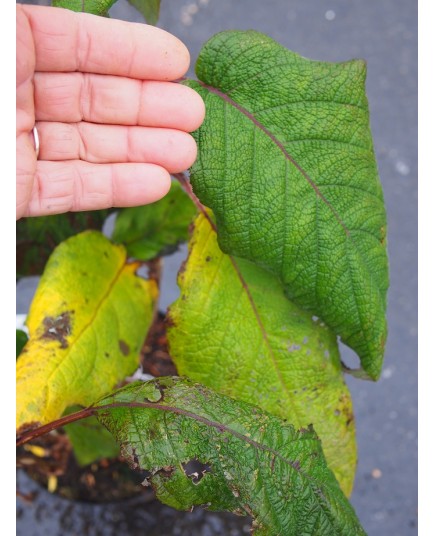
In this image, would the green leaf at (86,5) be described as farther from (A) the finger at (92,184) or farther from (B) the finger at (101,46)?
(A) the finger at (92,184)

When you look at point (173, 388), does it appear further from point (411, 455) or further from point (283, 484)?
point (411, 455)

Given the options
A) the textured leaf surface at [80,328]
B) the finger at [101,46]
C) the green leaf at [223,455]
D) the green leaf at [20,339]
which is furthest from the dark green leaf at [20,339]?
the finger at [101,46]

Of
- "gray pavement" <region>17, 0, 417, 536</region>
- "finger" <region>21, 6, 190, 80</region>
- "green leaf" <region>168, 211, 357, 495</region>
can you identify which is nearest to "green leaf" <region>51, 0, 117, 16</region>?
"finger" <region>21, 6, 190, 80</region>

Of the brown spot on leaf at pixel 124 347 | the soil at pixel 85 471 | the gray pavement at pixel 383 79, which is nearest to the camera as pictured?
the brown spot on leaf at pixel 124 347

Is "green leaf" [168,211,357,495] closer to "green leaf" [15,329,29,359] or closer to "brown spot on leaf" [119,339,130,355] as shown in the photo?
"brown spot on leaf" [119,339,130,355]
